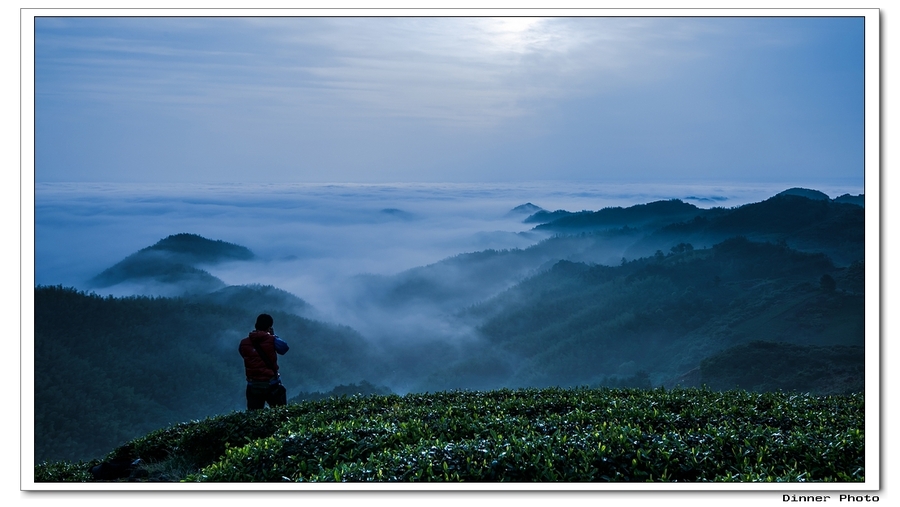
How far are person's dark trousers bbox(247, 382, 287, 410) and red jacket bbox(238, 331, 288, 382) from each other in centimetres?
8

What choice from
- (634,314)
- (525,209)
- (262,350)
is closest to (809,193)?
(634,314)

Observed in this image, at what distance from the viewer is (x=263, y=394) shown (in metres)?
8.28

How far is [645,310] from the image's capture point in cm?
2616

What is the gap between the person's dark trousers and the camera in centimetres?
823

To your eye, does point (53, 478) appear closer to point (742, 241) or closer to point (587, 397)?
point (587, 397)

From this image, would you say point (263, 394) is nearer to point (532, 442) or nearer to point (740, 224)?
point (532, 442)

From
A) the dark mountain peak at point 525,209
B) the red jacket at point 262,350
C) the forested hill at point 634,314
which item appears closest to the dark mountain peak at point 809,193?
the forested hill at point 634,314

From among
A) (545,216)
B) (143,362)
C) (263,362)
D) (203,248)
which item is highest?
(545,216)

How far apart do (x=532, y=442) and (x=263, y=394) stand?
3760 millimetres

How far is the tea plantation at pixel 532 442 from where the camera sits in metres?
5.64

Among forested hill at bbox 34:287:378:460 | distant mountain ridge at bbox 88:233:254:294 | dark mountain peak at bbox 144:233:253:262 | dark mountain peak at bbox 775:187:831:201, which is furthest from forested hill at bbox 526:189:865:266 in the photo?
distant mountain ridge at bbox 88:233:254:294

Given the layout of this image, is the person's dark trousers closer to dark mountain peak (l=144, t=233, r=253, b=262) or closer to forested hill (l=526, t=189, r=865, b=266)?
forested hill (l=526, t=189, r=865, b=266)

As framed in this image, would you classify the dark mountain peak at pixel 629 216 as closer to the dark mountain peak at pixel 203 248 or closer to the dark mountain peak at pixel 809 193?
the dark mountain peak at pixel 809 193
